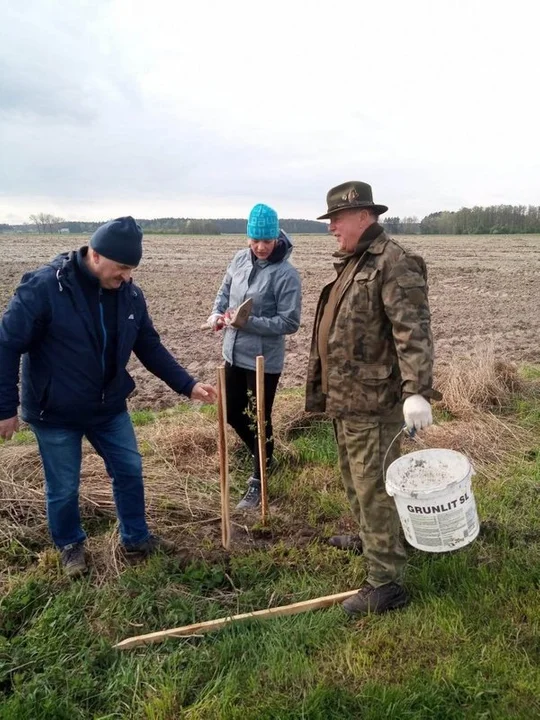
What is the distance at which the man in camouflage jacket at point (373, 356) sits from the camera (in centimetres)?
269

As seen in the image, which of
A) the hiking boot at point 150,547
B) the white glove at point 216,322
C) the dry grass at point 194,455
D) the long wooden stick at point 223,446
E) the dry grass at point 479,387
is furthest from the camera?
the dry grass at point 479,387

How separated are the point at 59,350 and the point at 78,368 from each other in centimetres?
14

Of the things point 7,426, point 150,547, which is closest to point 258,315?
point 150,547

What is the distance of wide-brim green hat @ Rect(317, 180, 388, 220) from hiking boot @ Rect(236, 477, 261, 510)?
2.26m

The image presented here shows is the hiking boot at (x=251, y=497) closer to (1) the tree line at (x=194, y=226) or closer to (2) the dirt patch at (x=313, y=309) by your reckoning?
(2) the dirt patch at (x=313, y=309)

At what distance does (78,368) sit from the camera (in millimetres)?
3049

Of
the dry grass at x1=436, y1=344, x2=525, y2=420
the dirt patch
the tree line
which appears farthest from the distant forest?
the dry grass at x1=436, y1=344, x2=525, y2=420

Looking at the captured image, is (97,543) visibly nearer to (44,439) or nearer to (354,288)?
(44,439)

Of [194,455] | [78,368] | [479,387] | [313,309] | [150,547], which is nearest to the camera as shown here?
[78,368]

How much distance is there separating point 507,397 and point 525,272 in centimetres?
1877

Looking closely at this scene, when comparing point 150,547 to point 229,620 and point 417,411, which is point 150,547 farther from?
point 417,411

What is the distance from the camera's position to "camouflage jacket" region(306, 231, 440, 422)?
267 cm

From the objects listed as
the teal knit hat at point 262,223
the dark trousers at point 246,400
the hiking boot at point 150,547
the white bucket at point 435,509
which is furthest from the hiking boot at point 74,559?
the teal knit hat at point 262,223

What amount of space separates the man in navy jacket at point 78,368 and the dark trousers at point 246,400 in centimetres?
73
